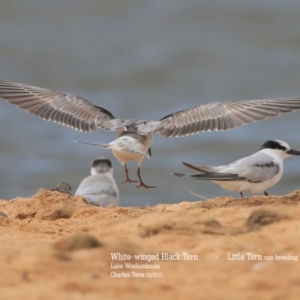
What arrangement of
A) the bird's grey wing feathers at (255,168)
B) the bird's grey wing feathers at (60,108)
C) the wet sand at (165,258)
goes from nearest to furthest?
the wet sand at (165,258), the bird's grey wing feathers at (255,168), the bird's grey wing feathers at (60,108)

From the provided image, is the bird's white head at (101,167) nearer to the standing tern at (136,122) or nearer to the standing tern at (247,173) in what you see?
the standing tern at (136,122)

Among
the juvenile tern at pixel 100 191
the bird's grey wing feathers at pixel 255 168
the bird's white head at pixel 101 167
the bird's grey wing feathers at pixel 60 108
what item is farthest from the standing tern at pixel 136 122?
the bird's white head at pixel 101 167

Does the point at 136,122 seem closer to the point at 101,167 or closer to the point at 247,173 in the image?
the point at 101,167

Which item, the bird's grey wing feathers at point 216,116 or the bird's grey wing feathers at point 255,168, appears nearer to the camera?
the bird's grey wing feathers at point 255,168

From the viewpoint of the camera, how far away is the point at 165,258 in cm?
512

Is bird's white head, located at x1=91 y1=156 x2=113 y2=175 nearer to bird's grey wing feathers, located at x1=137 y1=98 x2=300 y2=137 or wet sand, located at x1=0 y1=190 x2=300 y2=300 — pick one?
bird's grey wing feathers, located at x1=137 y1=98 x2=300 y2=137

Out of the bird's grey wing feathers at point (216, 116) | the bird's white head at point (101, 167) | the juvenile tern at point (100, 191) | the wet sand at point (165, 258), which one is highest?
the bird's grey wing feathers at point (216, 116)

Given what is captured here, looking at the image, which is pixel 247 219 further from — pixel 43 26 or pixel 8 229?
pixel 43 26

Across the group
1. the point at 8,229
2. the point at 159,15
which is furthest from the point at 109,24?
the point at 8,229

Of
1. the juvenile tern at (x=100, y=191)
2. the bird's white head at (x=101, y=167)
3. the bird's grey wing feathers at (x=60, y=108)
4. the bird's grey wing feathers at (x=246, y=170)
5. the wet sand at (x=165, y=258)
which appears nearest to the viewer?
the wet sand at (x=165, y=258)

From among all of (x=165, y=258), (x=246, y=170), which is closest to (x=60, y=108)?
(x=246, y=170)

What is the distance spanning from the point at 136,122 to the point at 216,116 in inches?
38.1

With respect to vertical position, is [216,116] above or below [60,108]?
below

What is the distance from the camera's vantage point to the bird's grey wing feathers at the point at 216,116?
9633 mm
